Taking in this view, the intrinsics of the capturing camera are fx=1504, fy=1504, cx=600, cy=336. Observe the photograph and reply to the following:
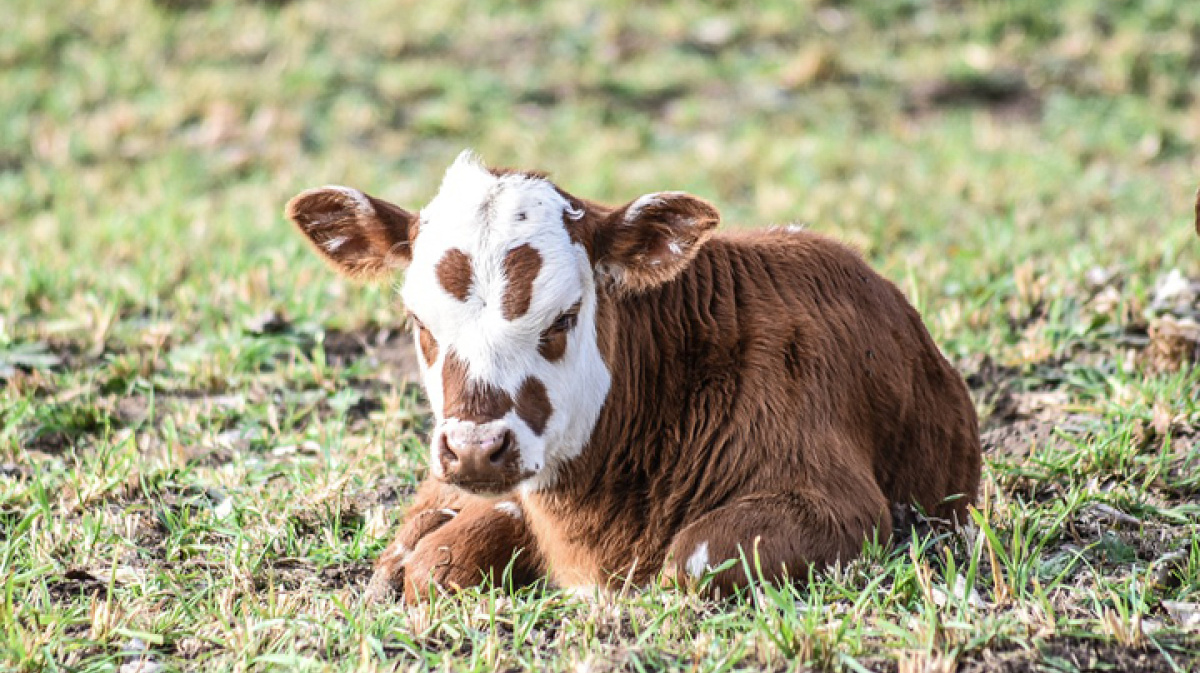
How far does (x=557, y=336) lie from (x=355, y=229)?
0.81 meters

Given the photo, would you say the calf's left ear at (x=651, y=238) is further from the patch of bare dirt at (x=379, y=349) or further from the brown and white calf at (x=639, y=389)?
the patch of bare dirt at (x=379, y=349)

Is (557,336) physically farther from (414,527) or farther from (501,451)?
(414,527)

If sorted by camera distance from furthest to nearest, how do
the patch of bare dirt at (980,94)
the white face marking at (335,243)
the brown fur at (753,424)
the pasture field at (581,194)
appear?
the patch of bare dirt at (980,94), the white face marking at (335,243), the brown fur at (753,424), the pasture field at (581,194)

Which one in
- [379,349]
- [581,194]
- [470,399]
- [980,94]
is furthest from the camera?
[980,94]

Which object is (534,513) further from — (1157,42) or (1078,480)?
(1157,42)

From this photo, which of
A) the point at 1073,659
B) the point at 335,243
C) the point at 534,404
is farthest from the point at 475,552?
the point at 1073,659

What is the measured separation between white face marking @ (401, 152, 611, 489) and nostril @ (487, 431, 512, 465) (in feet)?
0.12

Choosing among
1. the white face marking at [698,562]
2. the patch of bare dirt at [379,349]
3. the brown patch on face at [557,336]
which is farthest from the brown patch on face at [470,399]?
the patch of bare dirt at [379,349]

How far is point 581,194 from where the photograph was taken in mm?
9281

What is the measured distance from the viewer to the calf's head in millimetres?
4074

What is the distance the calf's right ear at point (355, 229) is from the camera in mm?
4520

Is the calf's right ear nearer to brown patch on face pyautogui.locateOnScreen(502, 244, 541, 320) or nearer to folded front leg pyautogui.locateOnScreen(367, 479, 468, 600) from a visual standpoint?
brown patch on face pyautogui.locateOnScreen(502, 244, 541, 320)

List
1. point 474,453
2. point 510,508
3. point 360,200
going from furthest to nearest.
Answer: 1. point 510,508
2. point 360,200
3. point 474,453

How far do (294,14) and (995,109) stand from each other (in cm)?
565
